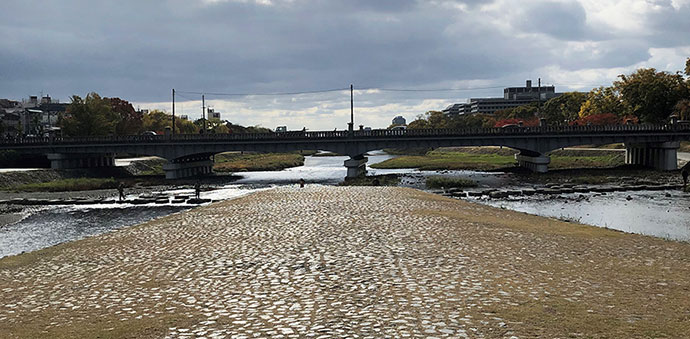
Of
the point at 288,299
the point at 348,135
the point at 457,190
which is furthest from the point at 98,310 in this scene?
the point at 348,135

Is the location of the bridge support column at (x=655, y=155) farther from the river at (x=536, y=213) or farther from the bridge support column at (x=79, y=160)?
the bridge support column at (x=79, y=160)

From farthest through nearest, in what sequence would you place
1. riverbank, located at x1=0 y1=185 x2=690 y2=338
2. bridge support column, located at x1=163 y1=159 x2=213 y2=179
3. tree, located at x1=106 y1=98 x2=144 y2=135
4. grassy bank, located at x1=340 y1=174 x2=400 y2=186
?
tree, located at x1=106 y1=98 x2=144 y2=135 < bridge support column, located at x1=163 y1=159 x2=213 y2=179 < grassy bank, located at x1=340 y1=174 x2=400 y2=186 < riverbank, located at x1=0 y1=185 x2=690 y2=338

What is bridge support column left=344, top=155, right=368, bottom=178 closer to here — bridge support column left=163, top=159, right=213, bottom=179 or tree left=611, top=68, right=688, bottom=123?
bridge support column left=163, top=159, right=213, bottom=179

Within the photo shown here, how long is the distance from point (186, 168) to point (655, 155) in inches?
2733

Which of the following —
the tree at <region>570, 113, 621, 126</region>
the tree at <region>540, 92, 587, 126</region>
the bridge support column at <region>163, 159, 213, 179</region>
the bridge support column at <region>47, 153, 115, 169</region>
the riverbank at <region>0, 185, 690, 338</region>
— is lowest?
the riverbank at <region>0, 185, 690, 338</region>

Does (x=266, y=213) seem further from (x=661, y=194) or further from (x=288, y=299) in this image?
(x=661, y=194)

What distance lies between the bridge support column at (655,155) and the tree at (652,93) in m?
16.3

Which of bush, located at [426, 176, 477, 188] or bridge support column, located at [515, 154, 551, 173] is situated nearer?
bush, located at [426, 176, 477, 188]

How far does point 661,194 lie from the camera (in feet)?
166

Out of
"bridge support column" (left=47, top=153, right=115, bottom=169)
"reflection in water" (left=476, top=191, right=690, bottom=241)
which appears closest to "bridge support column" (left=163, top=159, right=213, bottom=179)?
"bridge support column" (left=47, top=153, right=115, bottom=169)

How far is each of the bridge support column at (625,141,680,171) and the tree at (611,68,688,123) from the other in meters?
16.3

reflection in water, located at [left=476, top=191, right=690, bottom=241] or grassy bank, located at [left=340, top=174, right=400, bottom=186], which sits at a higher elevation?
grassy bank, located at [left=340, top=174, right=400, bottom=186]

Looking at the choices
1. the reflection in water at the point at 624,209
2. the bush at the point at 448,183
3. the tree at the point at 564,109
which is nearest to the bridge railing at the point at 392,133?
the bush at the point at 448,183

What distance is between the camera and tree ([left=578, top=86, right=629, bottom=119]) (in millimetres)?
115731
